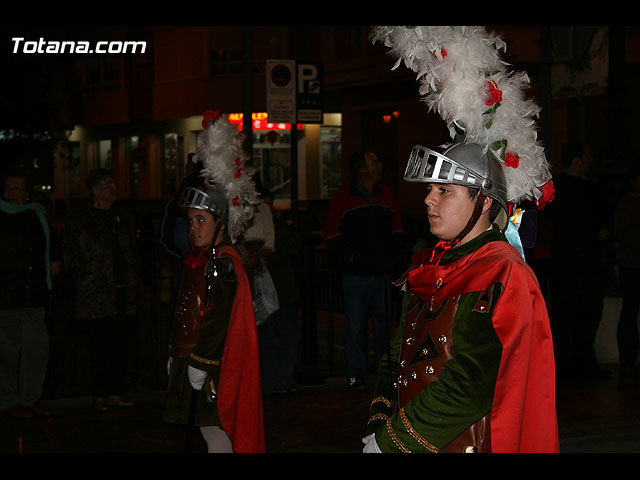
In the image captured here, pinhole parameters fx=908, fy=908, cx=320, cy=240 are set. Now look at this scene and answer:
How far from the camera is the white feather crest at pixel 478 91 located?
3535mm

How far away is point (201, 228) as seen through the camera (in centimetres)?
552

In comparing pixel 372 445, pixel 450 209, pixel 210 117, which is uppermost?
pixel 210 117

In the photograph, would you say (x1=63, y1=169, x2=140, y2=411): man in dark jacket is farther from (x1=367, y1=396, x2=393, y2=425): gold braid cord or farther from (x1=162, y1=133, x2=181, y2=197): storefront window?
→ (x1=162, y1=133, x2=181, y2=197): storefront window

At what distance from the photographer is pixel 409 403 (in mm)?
3344

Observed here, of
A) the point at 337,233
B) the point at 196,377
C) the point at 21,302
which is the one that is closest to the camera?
the point at 196,377

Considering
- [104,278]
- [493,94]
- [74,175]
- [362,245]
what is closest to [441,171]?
[493,94]

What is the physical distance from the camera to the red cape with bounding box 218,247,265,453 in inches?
206

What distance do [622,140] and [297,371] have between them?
6.48 meters

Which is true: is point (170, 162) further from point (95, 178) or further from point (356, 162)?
point (95, 178)

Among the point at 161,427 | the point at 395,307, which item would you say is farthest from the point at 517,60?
the point at 161,427

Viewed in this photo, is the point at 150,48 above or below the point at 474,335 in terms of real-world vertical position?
above

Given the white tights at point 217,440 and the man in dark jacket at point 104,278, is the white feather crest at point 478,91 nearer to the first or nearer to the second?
the white tights at point 217,440

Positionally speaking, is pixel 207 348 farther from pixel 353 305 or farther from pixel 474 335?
pixel 353 305

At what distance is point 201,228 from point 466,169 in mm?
2433
